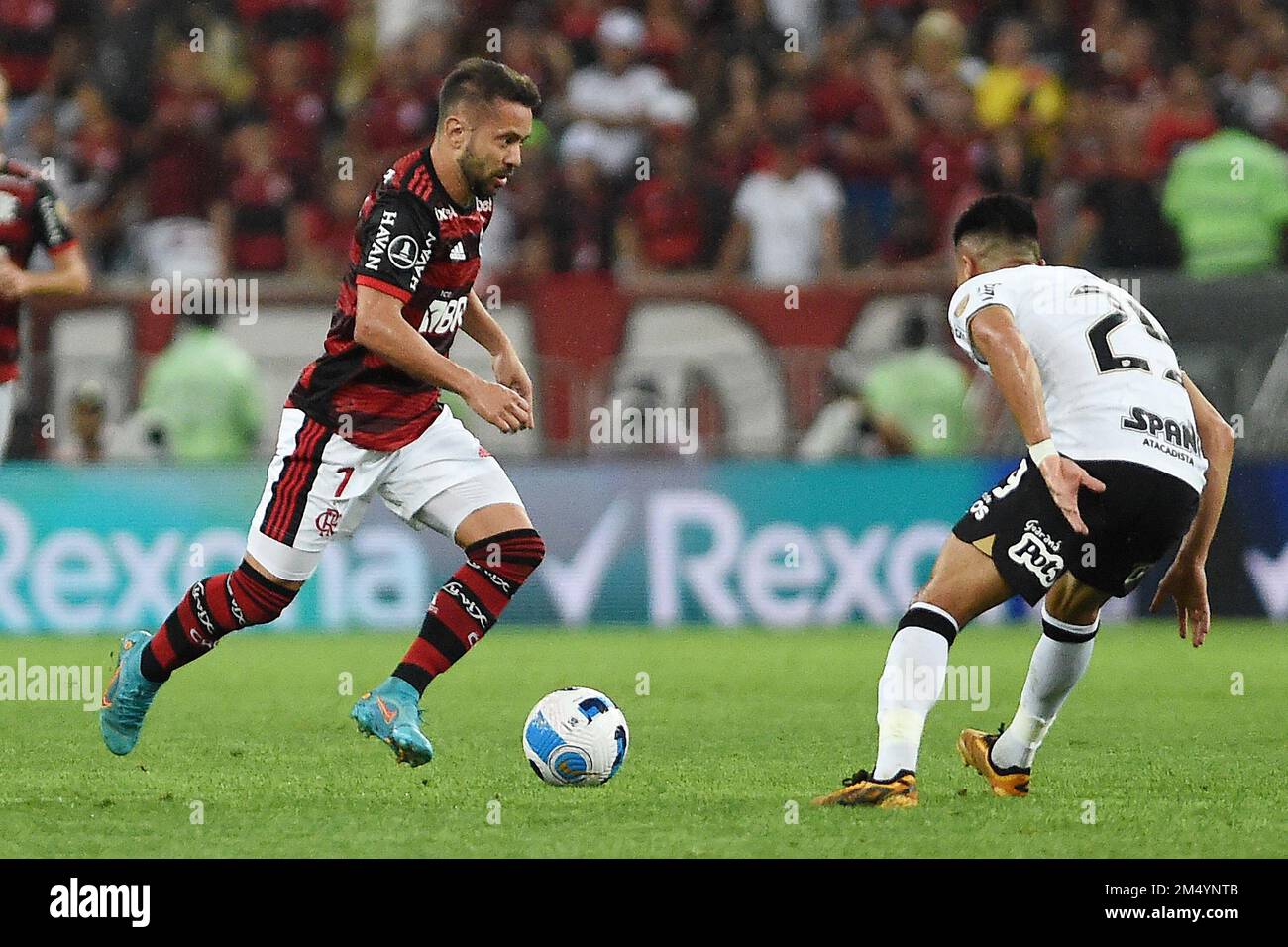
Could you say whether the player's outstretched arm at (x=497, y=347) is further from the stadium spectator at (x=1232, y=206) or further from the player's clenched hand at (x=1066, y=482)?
the stadium spectator at (x=1232, y=206)

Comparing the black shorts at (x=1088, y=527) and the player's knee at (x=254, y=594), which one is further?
the player's knee at (x=254, y=594)

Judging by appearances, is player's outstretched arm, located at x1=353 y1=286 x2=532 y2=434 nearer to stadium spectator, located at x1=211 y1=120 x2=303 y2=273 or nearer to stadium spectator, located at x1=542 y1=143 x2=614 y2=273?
stadium spectator, located at x1=542 y1=143 x2=614 y2=273

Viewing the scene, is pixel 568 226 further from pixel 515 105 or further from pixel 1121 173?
pixel 515 105

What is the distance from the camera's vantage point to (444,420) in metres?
7.51

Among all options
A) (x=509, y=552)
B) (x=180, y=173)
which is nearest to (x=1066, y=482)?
(x=509, y=552)

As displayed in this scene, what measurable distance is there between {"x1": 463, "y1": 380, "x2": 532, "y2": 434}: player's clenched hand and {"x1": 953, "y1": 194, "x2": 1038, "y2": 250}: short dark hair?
150 cm

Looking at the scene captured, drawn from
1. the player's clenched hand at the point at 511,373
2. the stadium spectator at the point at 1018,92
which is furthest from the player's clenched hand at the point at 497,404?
the stadium spectator at the point at 1018,92

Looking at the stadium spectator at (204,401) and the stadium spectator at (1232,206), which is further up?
the stadium spectator at (1232,206)

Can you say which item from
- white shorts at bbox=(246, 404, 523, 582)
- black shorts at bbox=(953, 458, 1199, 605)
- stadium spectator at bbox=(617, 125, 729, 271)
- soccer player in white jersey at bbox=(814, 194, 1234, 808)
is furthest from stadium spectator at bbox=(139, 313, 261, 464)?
black shorts at bbox=(953, 458, 1199, 605)

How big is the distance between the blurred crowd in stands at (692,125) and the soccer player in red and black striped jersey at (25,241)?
6.19m

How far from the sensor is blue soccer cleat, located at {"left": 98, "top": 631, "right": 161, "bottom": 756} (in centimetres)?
745

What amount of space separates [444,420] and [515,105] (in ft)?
3.72

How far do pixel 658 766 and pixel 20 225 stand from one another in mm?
3893
